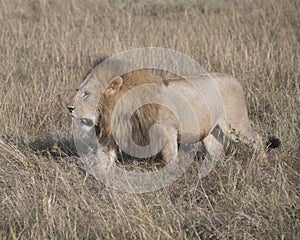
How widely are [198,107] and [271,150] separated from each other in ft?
2.04

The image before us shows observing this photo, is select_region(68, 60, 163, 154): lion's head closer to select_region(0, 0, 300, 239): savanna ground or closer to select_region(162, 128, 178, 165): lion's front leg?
select_region(162, 128, 178, 165): lion's front leg

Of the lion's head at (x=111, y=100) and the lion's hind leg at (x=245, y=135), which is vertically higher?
the lion's head at (x=111, y=100)

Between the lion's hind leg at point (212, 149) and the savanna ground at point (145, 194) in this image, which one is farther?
the lion's hind leg at point (212, 149)

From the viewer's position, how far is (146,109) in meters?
2.96

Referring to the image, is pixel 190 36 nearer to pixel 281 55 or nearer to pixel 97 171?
pixel 281 55

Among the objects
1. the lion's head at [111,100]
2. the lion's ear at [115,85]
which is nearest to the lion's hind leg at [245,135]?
the lion's head at [111,100]

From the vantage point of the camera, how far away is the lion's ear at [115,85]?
2.88m

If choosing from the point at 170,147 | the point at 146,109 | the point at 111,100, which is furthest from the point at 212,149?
the point at 111,100

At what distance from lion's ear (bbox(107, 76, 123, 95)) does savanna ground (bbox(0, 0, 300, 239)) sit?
48cm

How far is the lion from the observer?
2.92m

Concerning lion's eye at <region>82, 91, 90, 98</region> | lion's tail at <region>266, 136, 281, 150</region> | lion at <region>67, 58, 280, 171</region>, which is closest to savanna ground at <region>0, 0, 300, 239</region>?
lion's tail at <region>266, 136, 281, 150</region>

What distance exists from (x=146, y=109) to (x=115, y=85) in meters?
0.21

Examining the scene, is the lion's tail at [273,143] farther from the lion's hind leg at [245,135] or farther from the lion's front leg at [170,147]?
the lion's front leg at [170,147]

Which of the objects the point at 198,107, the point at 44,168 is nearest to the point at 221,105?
the point at 198,107
